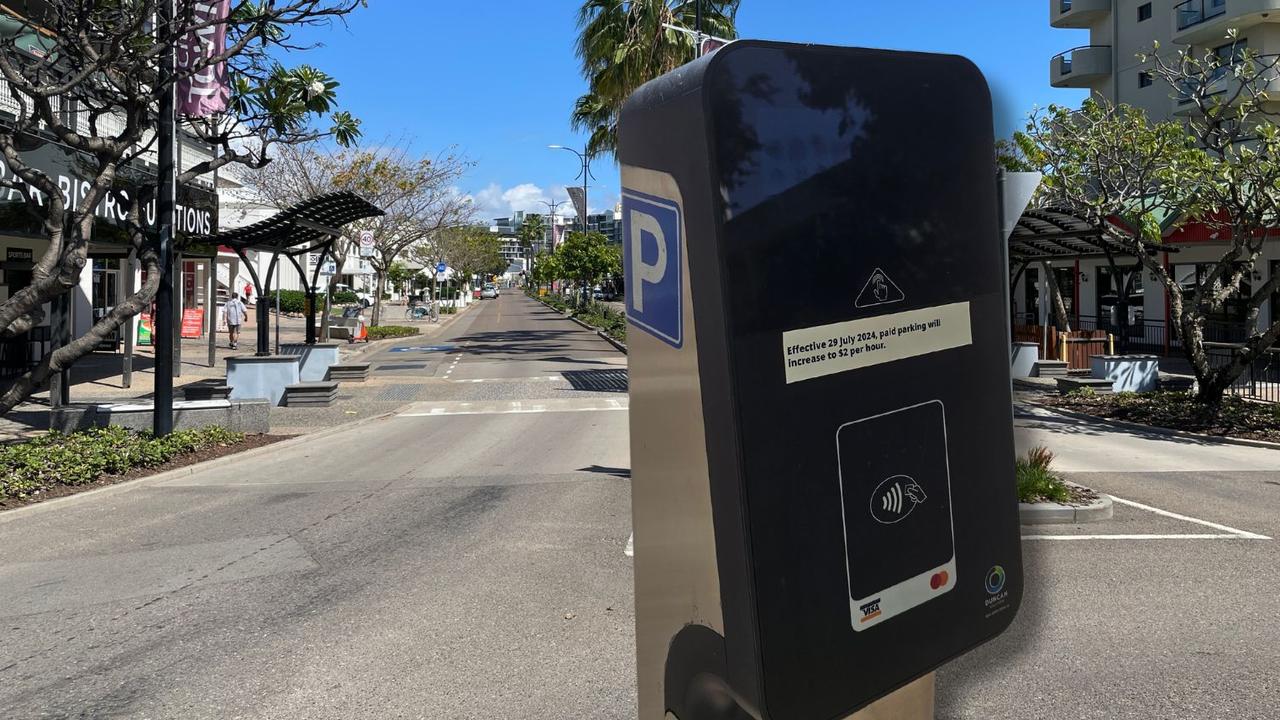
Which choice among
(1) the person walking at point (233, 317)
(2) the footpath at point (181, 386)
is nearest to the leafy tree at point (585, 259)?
(2) the footpath at point (181, 386)

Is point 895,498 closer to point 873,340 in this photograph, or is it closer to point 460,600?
point 873,340

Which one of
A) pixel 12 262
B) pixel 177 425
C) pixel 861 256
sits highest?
pixel 12 262

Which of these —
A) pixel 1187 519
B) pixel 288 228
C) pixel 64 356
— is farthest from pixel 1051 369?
pixel 64 356

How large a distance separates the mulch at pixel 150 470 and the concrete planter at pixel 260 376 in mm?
3866

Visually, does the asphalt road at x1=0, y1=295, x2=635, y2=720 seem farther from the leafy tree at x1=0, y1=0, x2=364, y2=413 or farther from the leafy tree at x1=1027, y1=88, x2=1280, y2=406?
the leafy tree at x1=1027, y1=88, x2=1280, y2=406

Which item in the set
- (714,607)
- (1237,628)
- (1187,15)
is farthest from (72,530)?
(1187,15)

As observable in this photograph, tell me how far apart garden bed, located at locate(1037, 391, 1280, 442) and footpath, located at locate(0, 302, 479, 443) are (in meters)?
12.8

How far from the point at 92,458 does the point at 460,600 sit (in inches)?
257

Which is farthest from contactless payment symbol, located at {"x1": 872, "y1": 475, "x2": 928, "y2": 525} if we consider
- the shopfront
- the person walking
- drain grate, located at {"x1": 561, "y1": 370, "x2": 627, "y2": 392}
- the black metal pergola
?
the person walking

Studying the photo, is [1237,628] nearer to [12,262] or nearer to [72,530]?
[72,530]

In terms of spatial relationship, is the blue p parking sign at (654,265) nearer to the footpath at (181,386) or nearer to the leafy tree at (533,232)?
the footpath at (181,386)

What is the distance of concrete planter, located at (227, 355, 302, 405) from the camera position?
16812mm

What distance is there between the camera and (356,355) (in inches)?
1123

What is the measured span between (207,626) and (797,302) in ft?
16.0
